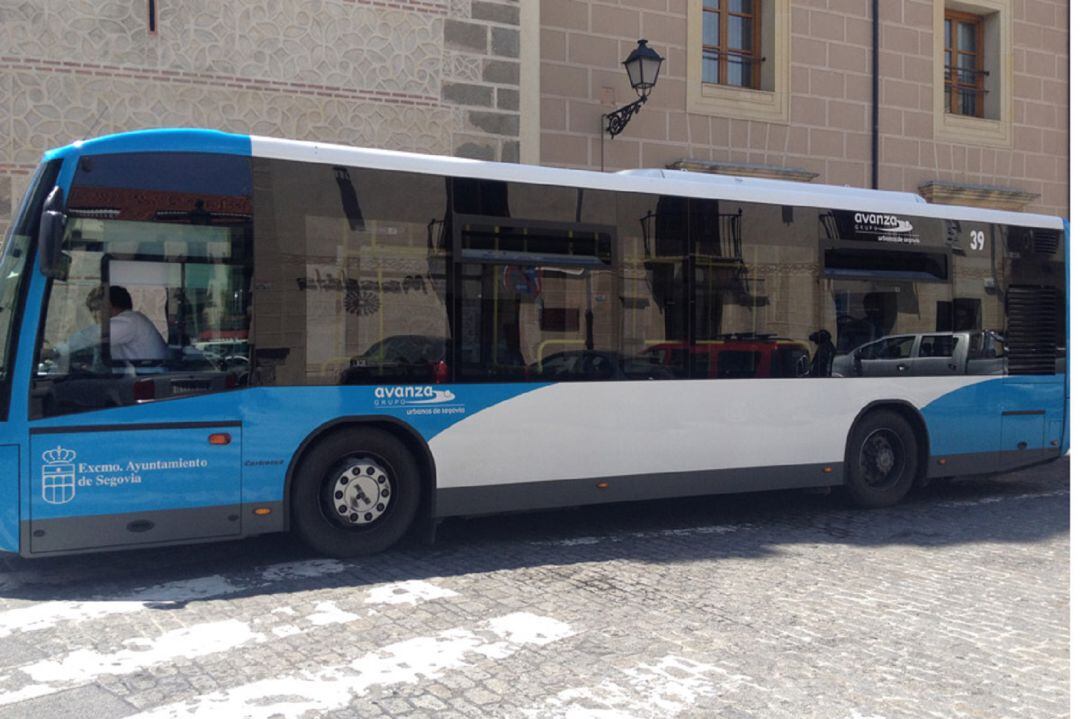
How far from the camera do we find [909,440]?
983 centimetres

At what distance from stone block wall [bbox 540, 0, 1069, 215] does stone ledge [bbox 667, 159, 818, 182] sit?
0.59 feet

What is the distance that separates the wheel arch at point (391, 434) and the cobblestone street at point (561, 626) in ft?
1.27

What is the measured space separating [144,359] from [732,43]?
12547 mm

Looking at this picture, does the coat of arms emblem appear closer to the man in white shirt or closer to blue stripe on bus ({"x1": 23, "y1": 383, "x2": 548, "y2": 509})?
blue stripe on bus ({"x1": 23, "y1": 383, "x2": 548, "y2": 509})

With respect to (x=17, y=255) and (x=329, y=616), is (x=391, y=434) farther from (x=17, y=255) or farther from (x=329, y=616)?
(x=17, y=255)

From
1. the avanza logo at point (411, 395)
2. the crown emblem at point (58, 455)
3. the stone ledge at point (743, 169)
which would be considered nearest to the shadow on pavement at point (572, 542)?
the crown emblem at point (58, 455)

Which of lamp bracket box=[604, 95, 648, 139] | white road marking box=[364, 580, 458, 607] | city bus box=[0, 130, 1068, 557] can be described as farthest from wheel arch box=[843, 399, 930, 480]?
lamp bracket box=[604, 95, 648, 139]

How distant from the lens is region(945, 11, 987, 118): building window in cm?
1891

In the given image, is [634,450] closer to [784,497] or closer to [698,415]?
[698,415]

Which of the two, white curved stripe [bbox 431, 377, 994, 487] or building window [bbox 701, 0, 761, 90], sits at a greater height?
building window [bbox 701, 0, 761, 90]

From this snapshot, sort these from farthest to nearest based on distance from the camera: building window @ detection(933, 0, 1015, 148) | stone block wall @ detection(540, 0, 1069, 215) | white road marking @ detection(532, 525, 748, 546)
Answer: building window @ detection(933, 0, 1015, 148)
stone block wall @ detection(540, 0, 1069, 215)
white road marking @ detection(532, 525, 748, 546)

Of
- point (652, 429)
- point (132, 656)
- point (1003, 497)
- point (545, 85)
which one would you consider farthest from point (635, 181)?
point (545, 85)

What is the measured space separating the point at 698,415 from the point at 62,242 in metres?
4.75

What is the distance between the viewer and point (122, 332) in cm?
642
